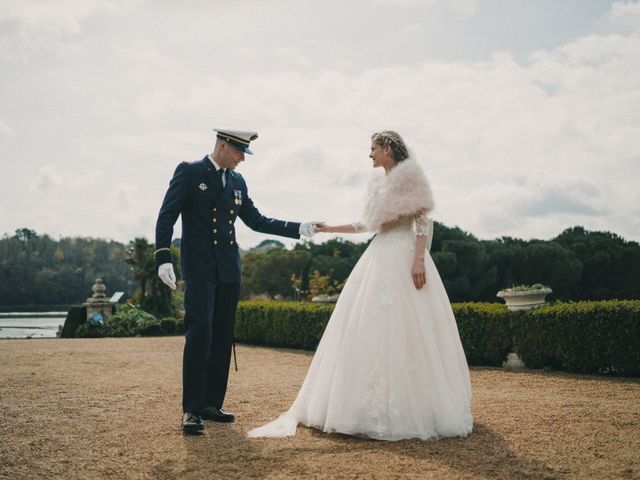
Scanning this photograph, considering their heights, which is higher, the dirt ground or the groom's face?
the groom's face

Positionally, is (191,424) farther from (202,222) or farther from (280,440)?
(202,222)

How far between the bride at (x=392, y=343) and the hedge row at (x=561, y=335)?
4.31 m

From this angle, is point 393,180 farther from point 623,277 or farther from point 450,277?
point 623,277

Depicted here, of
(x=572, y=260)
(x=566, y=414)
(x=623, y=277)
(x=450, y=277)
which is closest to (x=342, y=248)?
(x=450, y=277)

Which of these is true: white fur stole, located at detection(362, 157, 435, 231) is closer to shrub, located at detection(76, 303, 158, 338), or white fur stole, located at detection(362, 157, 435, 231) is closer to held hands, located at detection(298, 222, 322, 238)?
held hands, located at detection(298, 222, 322, 238)

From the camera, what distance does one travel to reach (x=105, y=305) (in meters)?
19.4

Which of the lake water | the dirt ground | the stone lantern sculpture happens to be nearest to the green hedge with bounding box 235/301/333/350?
the dirt ground

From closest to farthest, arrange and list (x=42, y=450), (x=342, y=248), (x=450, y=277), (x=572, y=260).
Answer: (x=42, y=450)
(x=450, y=277)
(x=572, y=260)
(x=342, y=248)

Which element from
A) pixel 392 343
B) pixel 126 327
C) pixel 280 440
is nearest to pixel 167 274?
pixel 280 440

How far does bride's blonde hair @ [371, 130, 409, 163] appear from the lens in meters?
5.15

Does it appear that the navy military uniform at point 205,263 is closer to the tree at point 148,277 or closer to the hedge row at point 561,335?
the hedge row at point 561,335

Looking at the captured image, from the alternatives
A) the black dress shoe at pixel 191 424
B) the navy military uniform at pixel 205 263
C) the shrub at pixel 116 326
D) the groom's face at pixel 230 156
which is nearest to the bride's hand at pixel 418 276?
the navy military uniform at pixel 205 263

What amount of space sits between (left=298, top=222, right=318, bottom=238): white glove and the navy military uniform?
71 cm

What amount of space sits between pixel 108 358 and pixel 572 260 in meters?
28.7
